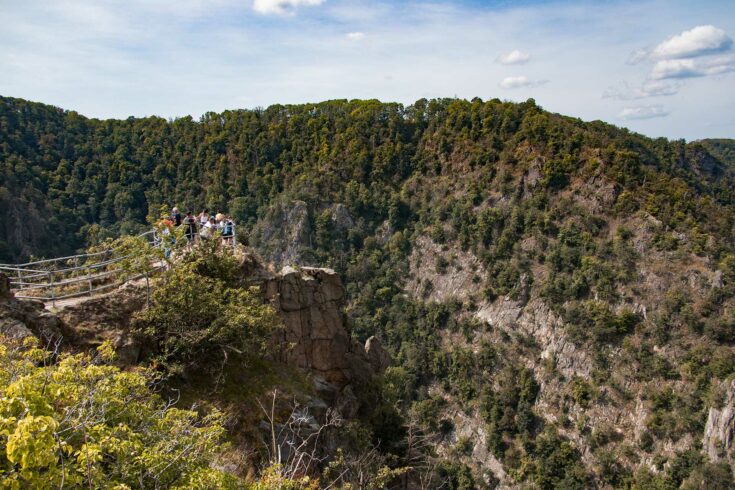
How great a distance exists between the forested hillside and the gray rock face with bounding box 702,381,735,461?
115mm

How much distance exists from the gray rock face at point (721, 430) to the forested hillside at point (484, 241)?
115 millimetres

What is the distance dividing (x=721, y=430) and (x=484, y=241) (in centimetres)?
2720

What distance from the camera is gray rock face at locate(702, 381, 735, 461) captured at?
114 ft

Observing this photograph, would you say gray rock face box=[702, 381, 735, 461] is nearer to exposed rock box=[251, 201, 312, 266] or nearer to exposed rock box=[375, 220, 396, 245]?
exposed rock box=[375, 220, 396, 245]

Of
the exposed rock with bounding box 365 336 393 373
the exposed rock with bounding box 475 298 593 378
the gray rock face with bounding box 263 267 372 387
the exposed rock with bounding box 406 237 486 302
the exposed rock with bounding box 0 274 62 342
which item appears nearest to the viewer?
the exposed rock with bounding box 0 274 62 342

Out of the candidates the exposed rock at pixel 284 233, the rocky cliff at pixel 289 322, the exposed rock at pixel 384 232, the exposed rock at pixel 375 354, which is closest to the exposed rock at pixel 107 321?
the rocky cliff at pixel 289 322

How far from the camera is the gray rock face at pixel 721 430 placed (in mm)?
34875

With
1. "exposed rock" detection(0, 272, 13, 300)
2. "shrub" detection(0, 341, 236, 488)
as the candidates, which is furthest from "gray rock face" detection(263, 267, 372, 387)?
"shrub" detection(0, 341, 236, 488)

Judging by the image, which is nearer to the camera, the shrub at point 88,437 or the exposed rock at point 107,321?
the shrub at point 88,437

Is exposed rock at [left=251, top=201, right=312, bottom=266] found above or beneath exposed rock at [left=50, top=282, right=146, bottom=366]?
beneath

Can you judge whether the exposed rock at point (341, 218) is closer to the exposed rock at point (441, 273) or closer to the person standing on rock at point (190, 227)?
the exposed rock at point (441, 273)

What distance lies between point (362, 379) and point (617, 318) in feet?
101

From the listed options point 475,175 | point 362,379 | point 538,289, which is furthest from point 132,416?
point 475,175

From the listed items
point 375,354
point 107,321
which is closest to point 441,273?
point 375,354
